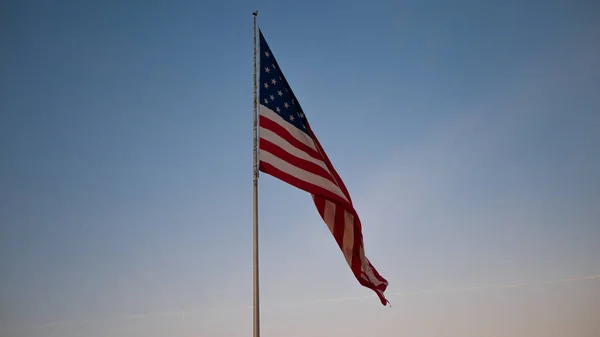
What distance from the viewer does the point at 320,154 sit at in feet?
58.6

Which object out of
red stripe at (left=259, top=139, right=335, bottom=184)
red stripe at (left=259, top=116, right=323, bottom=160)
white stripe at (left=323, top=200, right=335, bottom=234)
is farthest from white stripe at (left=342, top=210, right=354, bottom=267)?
red stripe at (left=259, top=116, right=323, bottom=160)

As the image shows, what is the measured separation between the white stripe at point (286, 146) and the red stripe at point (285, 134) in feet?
0.42

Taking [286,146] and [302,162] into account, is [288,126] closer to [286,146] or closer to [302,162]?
[286,146]

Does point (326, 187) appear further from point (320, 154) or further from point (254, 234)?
point (254, 234)

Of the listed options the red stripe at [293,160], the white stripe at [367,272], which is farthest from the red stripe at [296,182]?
the white stripe at [367,272]

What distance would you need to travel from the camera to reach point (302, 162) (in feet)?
54.9

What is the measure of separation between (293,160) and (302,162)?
1.23 feet

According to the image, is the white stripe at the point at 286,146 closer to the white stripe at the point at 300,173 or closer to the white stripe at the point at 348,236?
the white stripe at the point at 300,173

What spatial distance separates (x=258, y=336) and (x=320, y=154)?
667 centimetres

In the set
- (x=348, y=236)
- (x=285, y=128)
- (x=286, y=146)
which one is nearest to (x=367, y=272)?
(x=348, y=236)

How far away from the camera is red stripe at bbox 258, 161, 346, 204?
1563 centimetres

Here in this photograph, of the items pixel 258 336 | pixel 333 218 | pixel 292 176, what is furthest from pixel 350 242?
pixel 258 336

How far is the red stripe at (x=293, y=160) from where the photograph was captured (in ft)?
52.4

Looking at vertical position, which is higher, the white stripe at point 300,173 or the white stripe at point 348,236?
the white stripe at point 300,173
